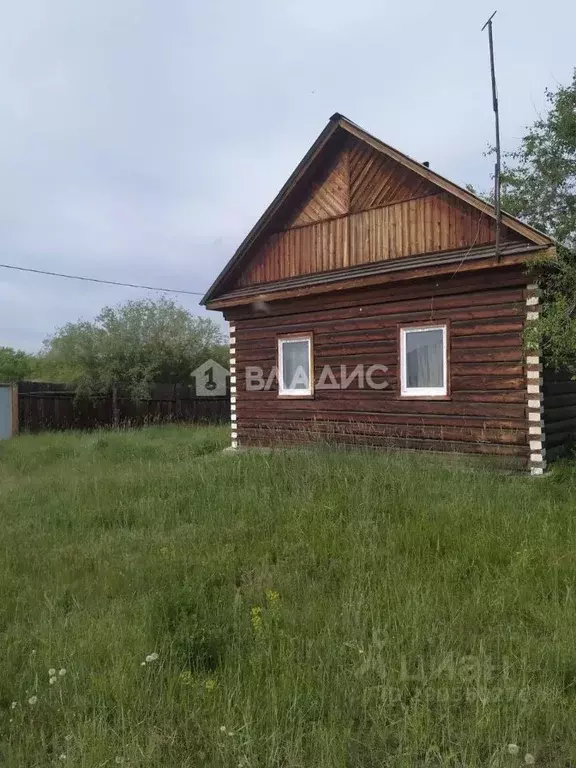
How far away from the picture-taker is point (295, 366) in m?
10.6

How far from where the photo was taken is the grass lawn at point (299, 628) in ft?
8.09

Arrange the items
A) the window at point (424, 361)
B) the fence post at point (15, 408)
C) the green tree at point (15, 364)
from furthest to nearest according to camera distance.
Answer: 1. the green tree at point (15, 364)
2. the fence post at point (15, 408)
3. the window at point (424, 361)

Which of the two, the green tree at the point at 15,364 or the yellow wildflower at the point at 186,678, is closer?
the yellow wildflower at the point at 186,678

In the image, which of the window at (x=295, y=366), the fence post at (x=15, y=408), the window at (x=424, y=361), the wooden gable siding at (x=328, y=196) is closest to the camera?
the window at (x=424, y=361)

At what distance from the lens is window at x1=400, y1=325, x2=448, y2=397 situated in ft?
27.7

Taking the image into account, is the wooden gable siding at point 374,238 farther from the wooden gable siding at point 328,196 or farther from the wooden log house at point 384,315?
the wooden gable siding at point 328,196

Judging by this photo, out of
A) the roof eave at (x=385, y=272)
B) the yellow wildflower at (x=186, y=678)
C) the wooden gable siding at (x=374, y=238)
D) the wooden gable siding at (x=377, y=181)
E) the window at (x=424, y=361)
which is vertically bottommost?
the yellow wildflower at (x=186, y=678)

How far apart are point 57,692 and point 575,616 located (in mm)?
3068

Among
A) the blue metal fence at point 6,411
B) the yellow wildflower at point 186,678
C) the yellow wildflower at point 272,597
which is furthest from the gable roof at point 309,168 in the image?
the blue metal fence at point 6,411

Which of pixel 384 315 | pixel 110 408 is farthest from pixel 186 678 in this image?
pixel 110 408

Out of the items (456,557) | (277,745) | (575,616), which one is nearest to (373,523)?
(456,557)

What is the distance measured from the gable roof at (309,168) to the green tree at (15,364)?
1099 inches

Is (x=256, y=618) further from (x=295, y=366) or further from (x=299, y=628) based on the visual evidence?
(x=295, y=366)

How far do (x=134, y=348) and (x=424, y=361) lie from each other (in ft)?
43.7
